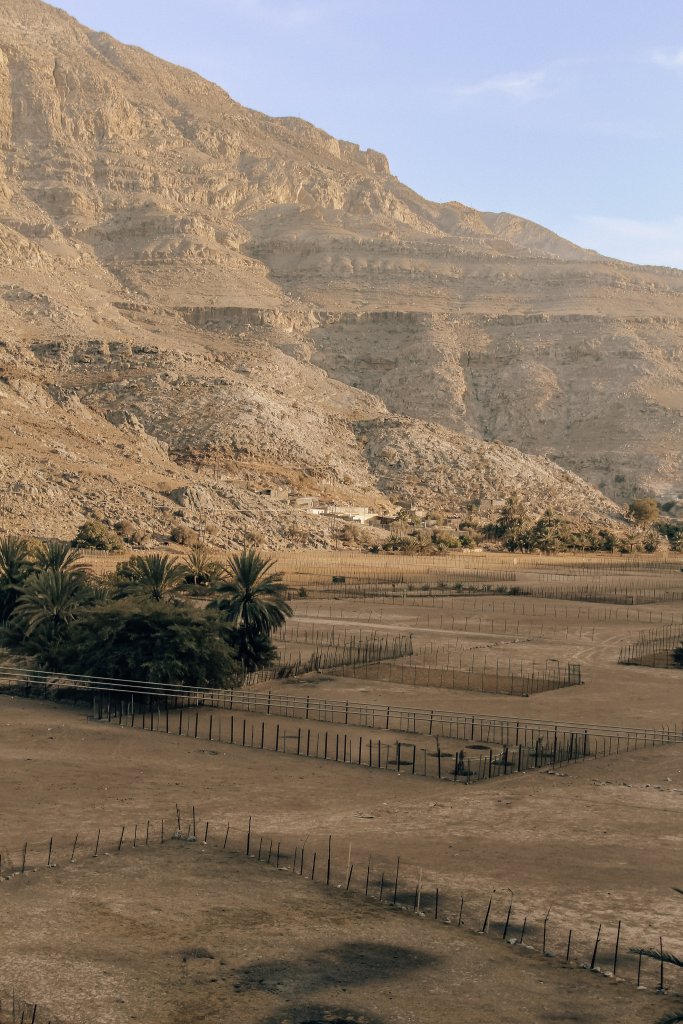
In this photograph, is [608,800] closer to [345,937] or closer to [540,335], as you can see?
[345,937]

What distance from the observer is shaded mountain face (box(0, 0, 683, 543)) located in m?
105

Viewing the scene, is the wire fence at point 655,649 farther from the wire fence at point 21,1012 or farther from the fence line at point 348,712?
the wire fence at point 21,1012

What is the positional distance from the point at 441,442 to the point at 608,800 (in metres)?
103

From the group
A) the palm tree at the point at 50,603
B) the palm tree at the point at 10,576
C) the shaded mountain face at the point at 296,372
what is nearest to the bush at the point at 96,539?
the shaded mountain face at the point at 296,372

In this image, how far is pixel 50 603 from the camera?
140 feet

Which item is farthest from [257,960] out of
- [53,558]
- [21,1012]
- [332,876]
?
[53,558]

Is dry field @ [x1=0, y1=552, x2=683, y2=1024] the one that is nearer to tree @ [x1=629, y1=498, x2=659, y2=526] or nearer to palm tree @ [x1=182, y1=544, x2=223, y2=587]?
palm tree @ [x1=182, y1=544, x2=223, y2=587]

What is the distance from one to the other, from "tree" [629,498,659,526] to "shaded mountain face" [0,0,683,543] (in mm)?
3977

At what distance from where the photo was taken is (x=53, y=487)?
85.0 meters

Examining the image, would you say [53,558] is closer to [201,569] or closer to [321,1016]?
[201,569]

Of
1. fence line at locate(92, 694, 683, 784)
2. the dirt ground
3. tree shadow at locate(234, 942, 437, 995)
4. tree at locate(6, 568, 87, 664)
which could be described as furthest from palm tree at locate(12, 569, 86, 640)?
tree shadow at locate(234, 942, 437, 995)

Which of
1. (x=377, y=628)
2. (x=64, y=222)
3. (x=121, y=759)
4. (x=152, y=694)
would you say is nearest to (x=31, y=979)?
(x=121, y=759)

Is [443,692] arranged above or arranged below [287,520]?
below

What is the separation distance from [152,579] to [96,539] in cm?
3062
